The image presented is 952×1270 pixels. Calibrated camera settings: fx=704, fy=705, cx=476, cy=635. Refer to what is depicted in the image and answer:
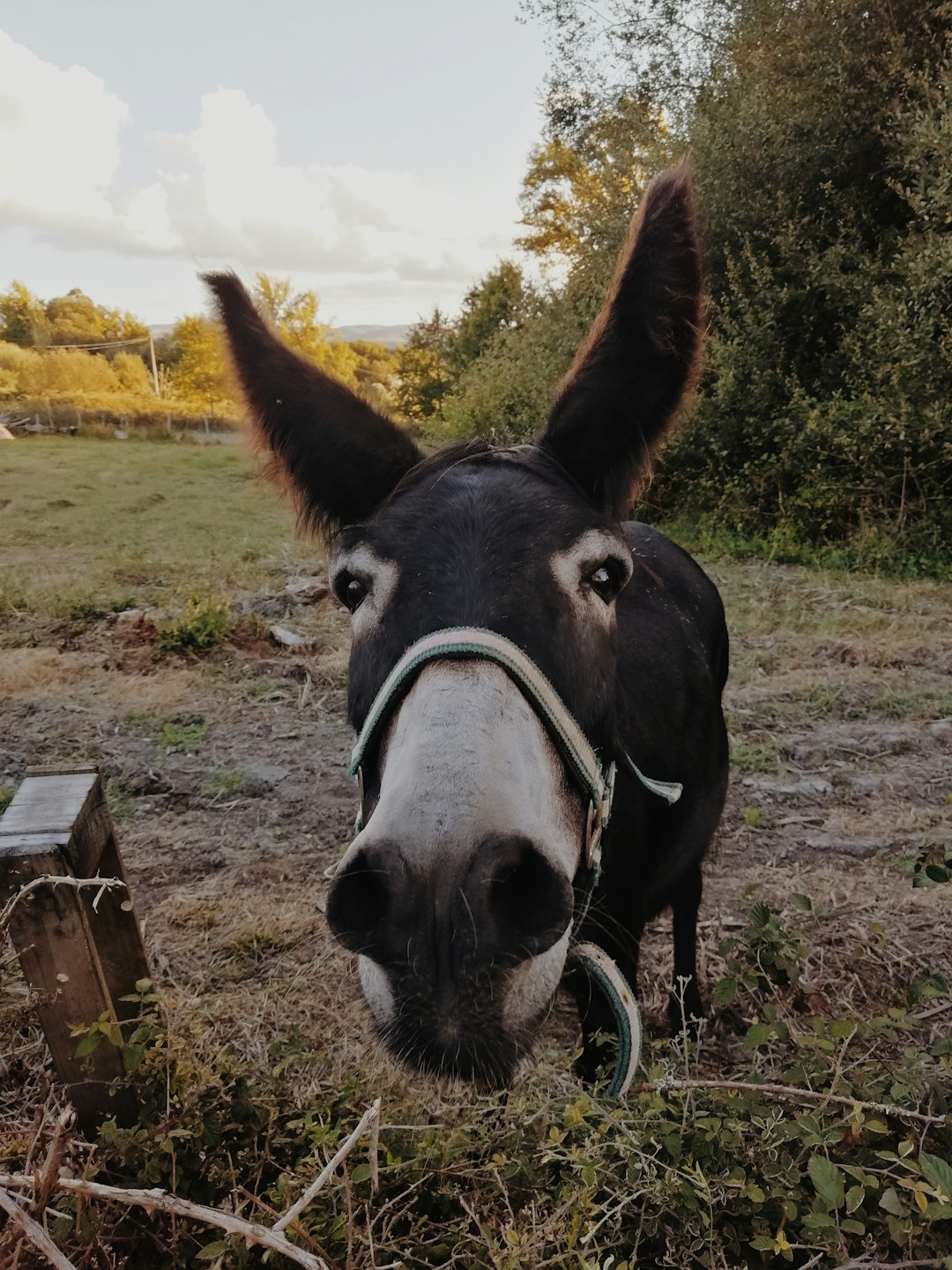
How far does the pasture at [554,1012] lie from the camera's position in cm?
159

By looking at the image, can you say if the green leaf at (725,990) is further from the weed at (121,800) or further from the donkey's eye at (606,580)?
the weed at (121,800)

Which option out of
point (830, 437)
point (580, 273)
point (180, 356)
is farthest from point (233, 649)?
point (180, 356)

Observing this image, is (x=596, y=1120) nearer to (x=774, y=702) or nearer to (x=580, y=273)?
(x=774, y=702)

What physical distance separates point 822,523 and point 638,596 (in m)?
7.97

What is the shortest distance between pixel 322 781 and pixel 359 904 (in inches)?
143

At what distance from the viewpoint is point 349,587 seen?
1.84 metres

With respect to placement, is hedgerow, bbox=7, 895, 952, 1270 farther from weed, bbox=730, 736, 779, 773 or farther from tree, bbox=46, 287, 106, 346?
tree, bbox=46, 287, 106, 346

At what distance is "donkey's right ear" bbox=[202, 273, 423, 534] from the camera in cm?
210

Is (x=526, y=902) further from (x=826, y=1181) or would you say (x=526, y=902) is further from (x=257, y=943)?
(x=257, y=943)

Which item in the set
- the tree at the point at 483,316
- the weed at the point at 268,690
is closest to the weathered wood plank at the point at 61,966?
the weed at the point at 268,690

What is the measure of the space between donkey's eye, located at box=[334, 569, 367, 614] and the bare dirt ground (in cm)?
170

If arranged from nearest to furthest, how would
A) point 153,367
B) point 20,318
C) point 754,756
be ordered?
point 754,756, point 153,367, point 20,318

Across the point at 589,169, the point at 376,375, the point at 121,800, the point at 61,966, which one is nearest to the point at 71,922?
the point at 61,966

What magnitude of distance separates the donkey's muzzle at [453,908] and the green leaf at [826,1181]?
0.75m
